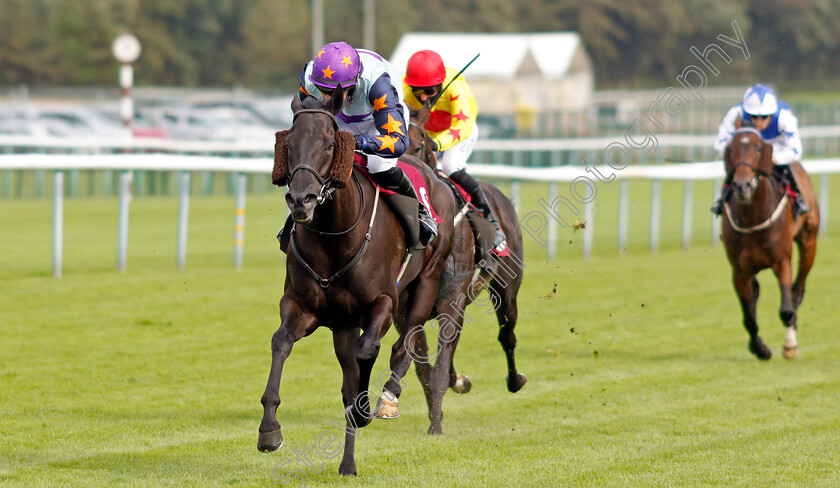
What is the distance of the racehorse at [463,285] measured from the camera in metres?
5.70

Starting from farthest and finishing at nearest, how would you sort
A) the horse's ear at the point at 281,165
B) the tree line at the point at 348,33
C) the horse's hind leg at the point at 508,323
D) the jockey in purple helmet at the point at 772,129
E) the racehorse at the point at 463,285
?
the tree line at the point at 348,33, the jockey in purple helmet at the point at 772,129, the horse's hind leg at the point at 508,323, the racehorse at the point at 463,285, the horse's ear at the point at 281,165

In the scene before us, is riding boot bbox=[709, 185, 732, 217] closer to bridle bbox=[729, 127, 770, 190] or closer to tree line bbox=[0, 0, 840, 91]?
bridle bbox=[729, 127, 770, 190]

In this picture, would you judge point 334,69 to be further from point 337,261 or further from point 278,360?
point 278,360

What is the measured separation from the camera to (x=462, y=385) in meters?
6.22

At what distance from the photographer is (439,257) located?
17.7 ft

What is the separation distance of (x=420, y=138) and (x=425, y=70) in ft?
1.17

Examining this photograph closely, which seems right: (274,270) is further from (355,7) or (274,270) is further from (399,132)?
(355,7)

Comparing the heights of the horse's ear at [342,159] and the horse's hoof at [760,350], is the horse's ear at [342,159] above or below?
above

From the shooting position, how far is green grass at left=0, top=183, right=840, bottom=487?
4801mm

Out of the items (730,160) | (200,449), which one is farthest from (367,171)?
(730,160)

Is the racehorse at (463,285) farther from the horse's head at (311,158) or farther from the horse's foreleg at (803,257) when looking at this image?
the horse's foreleg at (803,257)

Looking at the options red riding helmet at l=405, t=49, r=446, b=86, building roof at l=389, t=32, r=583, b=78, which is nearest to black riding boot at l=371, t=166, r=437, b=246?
red riding helmet at l=405, t=49, r=446, b=86

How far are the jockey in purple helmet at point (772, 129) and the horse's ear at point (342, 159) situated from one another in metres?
4.51

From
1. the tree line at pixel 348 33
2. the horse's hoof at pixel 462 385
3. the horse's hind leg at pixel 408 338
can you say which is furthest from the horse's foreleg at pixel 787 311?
the tree line at pixel 348 33
